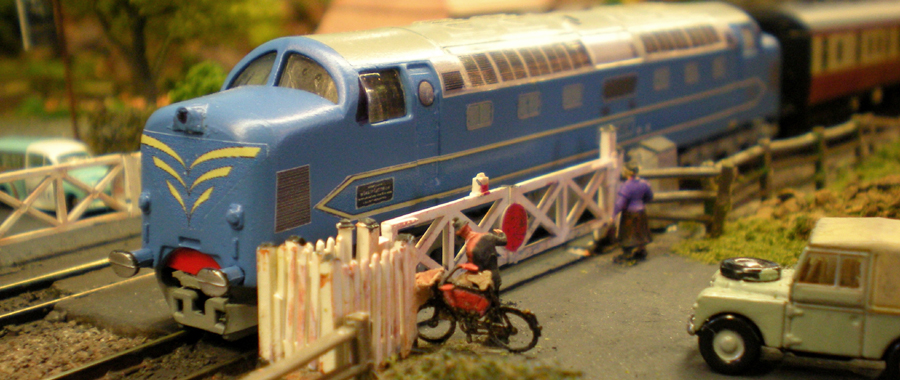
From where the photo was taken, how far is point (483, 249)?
747cm

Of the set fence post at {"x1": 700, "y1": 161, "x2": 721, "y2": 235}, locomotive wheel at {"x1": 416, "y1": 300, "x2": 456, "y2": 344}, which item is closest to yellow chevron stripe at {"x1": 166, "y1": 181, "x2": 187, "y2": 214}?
locomotive wheel at {"x1": 416, "y1": 300, "x2": 456, "y2": 344}

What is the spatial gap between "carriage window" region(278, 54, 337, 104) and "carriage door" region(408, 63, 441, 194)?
39.9 inches

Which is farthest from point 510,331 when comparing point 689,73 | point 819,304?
point 689,73

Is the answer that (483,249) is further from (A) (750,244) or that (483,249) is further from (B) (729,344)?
(A) (750,244)

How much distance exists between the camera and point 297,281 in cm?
674

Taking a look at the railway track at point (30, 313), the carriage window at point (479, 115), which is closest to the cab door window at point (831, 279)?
the carriage window at point (479, 115)

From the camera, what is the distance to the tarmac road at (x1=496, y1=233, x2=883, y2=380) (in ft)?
23.2

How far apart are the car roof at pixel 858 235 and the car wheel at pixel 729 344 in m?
0.97

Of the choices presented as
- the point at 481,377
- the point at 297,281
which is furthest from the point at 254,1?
the point at 481,377

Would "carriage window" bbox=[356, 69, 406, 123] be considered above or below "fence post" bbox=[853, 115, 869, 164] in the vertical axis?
above

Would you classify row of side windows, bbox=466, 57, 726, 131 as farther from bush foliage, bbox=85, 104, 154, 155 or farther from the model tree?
bush foliage, bbox=85, 104, 154, 155

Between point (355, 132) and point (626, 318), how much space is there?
366 centimetres

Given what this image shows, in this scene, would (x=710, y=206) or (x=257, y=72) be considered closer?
(x=257, y=72)

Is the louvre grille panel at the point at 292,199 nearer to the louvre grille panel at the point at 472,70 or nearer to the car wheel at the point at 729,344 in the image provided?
the louvre grille panel at the point at 472,70
